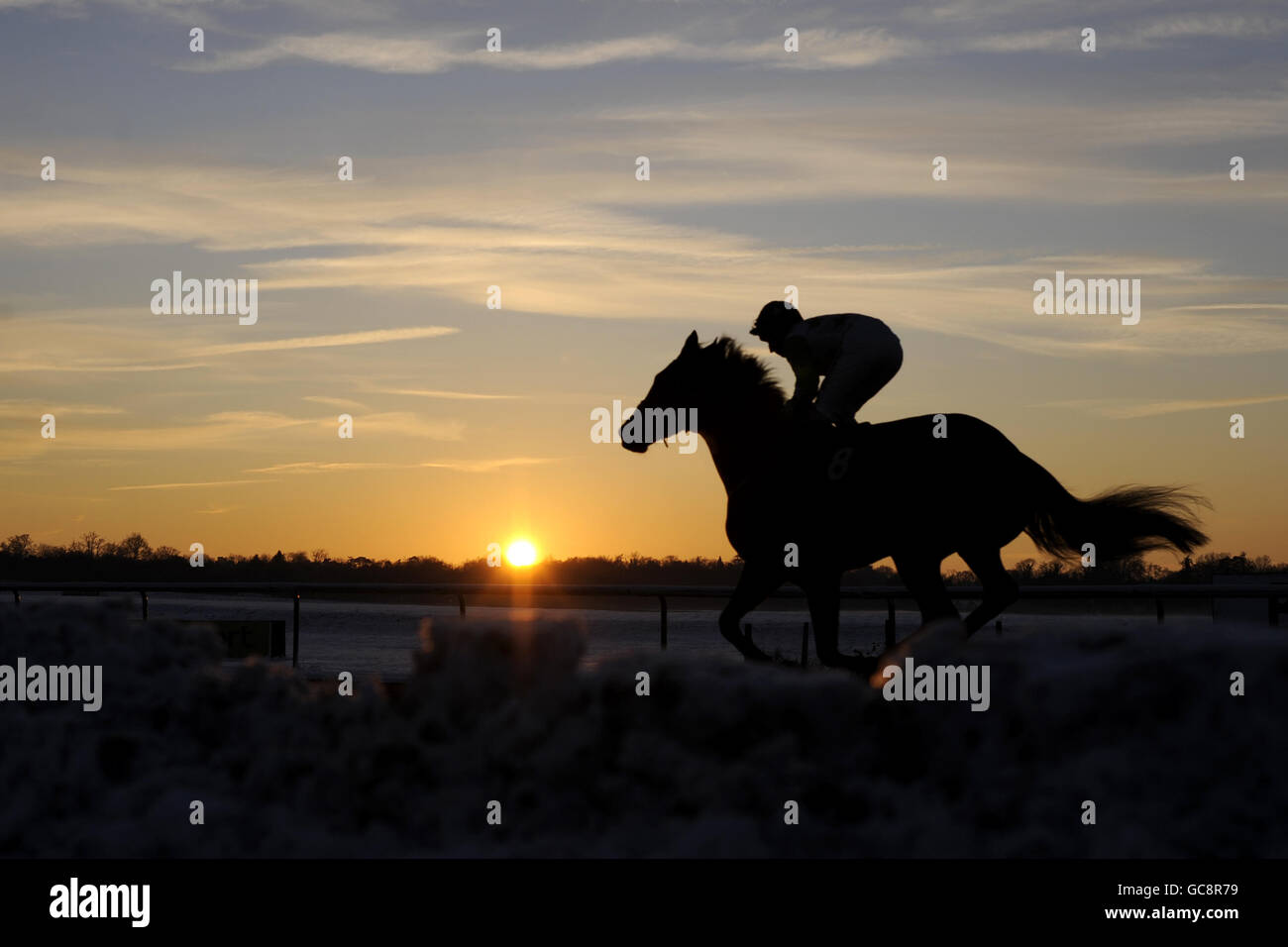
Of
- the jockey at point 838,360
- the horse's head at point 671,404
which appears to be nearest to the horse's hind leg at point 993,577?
the jockey at point 838,360

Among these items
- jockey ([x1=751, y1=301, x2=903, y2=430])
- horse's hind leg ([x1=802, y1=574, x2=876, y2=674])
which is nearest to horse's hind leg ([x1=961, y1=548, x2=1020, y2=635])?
horse's hind leg ([x1=802, y1=574, x2=876, y2=674])

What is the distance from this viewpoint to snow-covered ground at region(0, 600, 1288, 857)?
→ 3467mm

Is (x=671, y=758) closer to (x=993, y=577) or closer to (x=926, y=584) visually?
(x=926, y=584)

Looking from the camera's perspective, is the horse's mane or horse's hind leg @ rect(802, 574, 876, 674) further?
the horse's mane

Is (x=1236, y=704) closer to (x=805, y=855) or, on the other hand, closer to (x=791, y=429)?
(x=805, y=855)

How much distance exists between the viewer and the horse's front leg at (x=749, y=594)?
312 inches

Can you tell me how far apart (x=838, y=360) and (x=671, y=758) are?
16.3 feet

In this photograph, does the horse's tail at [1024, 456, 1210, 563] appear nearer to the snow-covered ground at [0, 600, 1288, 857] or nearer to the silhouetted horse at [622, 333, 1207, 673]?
the silhouetted horse at [622, 333, 1207, 673]

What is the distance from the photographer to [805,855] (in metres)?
3.45

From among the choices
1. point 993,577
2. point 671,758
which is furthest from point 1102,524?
point 671,758

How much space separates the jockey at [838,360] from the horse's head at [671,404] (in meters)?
0.60

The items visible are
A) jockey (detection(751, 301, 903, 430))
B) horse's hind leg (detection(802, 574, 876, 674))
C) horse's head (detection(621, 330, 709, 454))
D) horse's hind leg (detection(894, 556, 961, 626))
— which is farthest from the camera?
horse's head (detection(621, 330, 709, 454))
